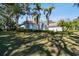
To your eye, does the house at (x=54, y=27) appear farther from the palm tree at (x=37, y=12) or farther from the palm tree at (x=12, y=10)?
the palm tree at (x=12, y=10)

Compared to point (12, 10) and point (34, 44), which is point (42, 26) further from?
point (12, 10)

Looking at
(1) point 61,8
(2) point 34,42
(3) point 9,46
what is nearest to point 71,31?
(1) point 61,8

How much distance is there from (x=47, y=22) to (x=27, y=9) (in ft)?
0.80

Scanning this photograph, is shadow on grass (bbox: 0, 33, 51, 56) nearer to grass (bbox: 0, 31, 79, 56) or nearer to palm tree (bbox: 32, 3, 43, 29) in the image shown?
grass (bbox: 0, 31, 79, 56)

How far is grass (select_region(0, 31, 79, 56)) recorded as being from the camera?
1.94 meters

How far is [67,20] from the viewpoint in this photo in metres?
1.98

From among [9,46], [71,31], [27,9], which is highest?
[27,9]

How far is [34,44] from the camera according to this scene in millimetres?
1970

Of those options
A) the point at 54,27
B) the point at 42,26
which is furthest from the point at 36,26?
the point at 54,27

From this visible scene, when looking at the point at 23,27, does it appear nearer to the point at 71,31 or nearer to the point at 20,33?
the point at 20,33

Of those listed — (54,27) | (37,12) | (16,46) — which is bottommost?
(16,46)

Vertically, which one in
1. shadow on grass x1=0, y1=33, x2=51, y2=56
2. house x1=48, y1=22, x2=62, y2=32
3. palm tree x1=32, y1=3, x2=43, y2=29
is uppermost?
palm tree x1=32, y1=3, x2=43, y2=29

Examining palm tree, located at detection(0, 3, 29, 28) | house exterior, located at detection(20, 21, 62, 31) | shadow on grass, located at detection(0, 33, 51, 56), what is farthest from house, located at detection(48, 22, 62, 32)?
palm tree, located at detection(0, 3, 29, 28)

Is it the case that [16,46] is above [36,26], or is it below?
below
